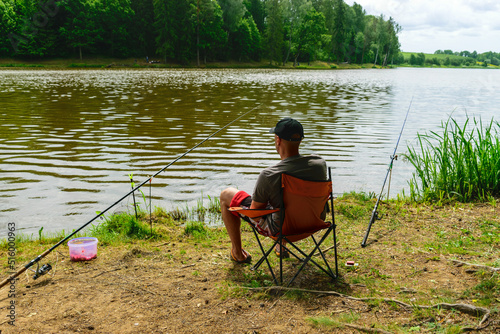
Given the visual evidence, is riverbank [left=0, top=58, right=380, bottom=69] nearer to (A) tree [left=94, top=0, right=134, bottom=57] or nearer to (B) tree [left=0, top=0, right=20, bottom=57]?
(B) tree [left=0, top=0, right=20, bottom=57]

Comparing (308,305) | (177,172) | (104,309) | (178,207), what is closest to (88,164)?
(177,172)

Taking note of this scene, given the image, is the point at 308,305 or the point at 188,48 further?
the point at 188,48

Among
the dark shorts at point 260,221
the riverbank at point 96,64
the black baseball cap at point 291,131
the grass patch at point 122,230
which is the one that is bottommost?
the grass patch at point 122,230

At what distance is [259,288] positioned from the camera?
3.00 m

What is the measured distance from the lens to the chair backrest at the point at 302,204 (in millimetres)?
2842

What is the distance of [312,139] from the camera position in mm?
10180

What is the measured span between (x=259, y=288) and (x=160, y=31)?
6114 centimetres

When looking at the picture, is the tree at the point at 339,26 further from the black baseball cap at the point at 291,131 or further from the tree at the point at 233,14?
the black baseball cap at the point at 291,131

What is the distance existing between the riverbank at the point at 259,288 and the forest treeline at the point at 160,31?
2271 inches

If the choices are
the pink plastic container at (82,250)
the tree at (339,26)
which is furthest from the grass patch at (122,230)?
the tree at (339,26)

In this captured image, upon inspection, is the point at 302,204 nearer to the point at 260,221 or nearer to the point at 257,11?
the point at 260,221

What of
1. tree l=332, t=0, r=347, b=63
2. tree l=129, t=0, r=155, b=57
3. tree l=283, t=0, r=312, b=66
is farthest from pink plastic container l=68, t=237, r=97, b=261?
tree l=332, t=0, r=347, b=63

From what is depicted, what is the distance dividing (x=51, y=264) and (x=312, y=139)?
7.71 meters

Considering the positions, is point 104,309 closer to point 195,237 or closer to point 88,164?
point 195,237
